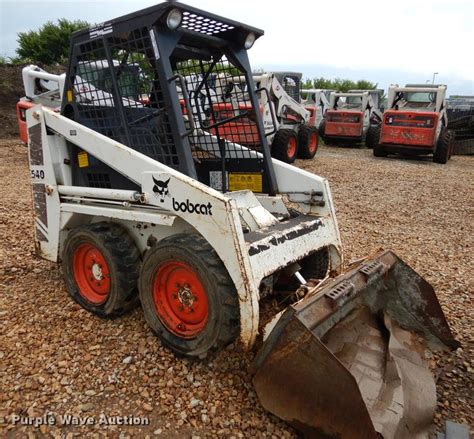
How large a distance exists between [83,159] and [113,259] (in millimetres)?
853

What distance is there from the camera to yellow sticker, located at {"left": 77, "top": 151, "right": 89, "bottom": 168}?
308cm

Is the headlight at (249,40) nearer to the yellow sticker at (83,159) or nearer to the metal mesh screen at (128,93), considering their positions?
the metal mesh screen at (128,93)

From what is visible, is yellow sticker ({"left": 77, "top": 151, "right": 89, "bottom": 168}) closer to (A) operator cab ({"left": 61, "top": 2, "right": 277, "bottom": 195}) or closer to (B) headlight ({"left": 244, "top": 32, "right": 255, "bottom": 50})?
(A) operator cab ({"left": 61, "top": 2, "right": 277, "bottom": 195})

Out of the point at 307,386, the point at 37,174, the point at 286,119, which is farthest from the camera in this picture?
the point at 286,119

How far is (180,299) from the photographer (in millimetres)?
2553

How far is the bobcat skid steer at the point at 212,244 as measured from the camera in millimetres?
1986

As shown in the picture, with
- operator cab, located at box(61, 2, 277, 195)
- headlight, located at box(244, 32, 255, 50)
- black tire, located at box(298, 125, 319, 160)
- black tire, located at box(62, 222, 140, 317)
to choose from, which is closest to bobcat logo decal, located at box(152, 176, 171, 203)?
operator cab, located at box(61, 2, 277, 195)

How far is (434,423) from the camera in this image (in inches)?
85.0

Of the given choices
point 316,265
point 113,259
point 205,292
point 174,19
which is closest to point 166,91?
point 174,19

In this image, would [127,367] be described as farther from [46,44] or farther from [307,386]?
[46,44]

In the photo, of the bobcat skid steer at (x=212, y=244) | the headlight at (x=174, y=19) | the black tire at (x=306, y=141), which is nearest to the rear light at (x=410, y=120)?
the black tire at (x=306, y=141)

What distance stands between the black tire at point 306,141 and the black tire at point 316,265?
9059 millimetres

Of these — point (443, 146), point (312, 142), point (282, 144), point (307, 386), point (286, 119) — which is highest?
point (286, 119)

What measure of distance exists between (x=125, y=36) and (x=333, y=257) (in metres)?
2.10
